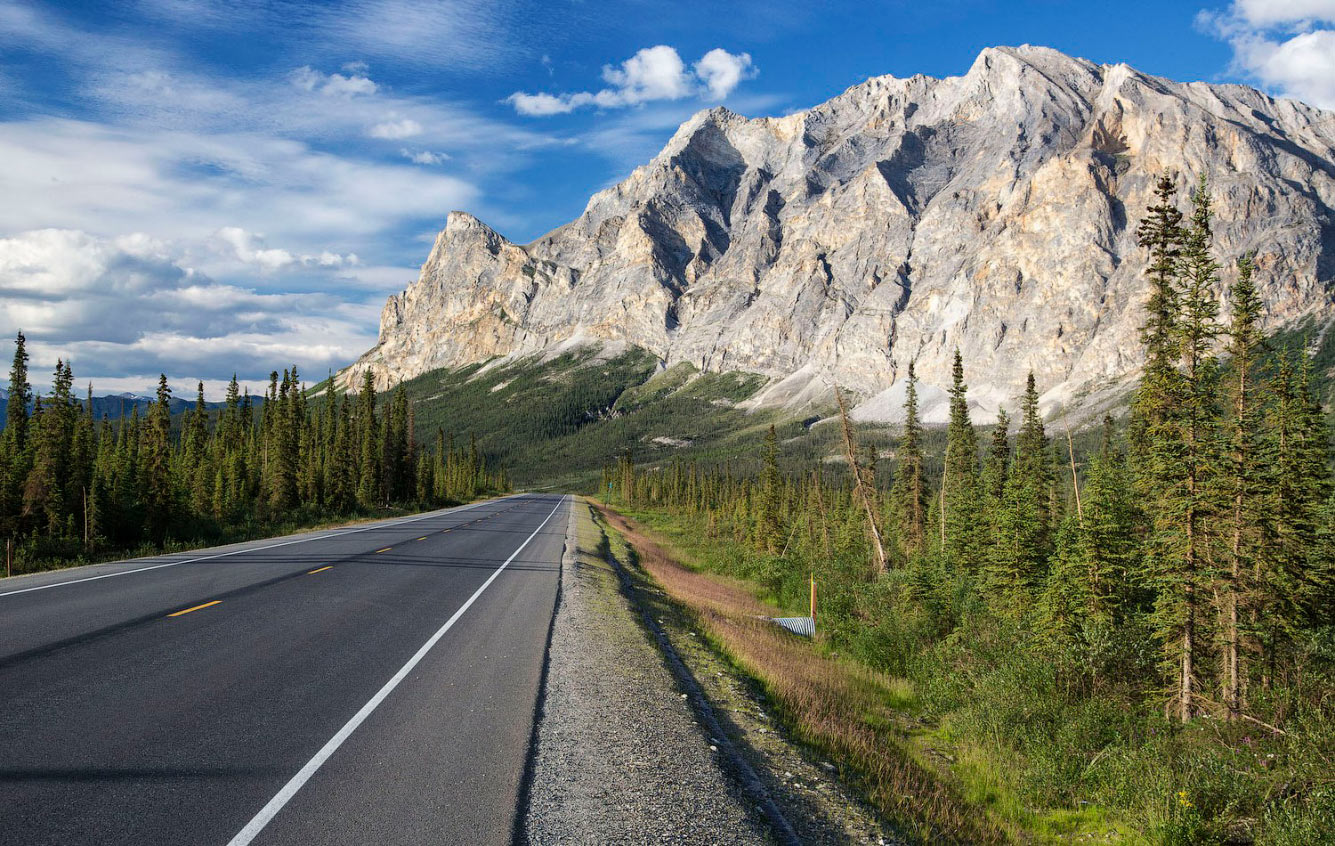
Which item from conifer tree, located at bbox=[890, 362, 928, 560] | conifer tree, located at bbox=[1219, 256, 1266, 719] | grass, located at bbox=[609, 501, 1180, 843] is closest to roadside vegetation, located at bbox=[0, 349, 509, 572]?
grass, located at bbox=[609, 501, 1180, 843]

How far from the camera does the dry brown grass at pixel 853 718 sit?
26.2 ft

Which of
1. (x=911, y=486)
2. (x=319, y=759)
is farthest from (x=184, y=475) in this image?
(x=319, y=759)

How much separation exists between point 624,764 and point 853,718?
22.0 ft

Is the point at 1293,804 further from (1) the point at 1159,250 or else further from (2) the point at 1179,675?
(1) the point at 1159,250

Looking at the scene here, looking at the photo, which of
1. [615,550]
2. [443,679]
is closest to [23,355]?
[615,550]

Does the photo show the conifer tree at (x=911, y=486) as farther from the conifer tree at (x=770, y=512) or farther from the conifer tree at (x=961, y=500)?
the conifer tree at (x=770, y=512)

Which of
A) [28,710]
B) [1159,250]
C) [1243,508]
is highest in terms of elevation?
[1159,250]

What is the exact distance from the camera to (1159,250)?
51.6ft

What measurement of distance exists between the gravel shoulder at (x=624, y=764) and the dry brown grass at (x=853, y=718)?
206cm

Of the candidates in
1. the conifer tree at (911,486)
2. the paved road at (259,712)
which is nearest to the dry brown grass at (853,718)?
the paved road at (259,712)

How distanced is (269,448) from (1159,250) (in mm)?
61369

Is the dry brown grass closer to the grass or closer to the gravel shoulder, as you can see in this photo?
the grass

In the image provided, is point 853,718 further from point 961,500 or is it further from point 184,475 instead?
point 184,475

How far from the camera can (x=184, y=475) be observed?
162ft
